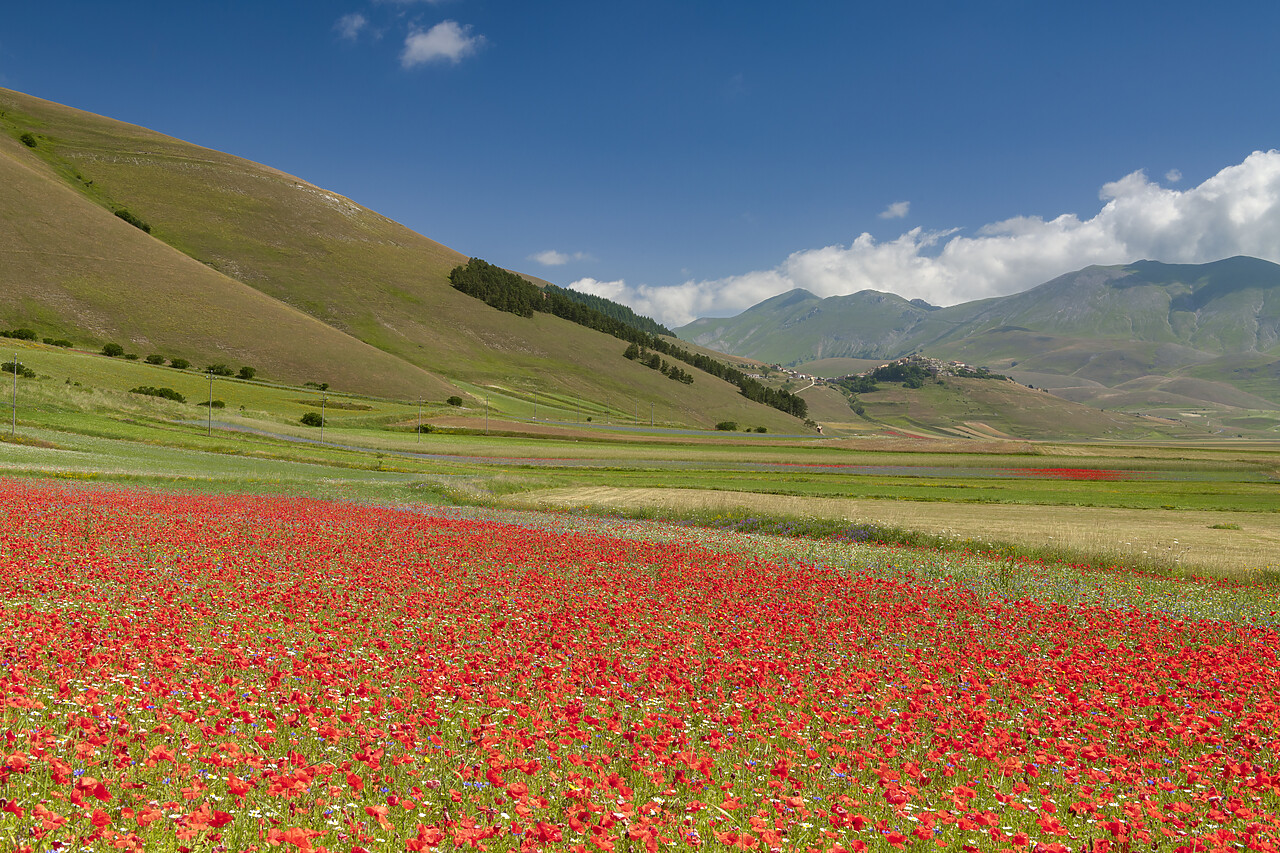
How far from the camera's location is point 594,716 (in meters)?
7.78

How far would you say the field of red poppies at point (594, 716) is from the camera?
577 cm

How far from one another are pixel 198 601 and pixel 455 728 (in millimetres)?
7824

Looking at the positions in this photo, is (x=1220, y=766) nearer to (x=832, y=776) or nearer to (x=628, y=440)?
(x=832, y=776)

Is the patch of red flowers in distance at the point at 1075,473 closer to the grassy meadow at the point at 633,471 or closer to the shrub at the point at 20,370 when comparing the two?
the grassy meadow at the point at 633,471

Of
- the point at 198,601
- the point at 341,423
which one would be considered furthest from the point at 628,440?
the point at 198,601

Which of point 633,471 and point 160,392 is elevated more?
point 160,392

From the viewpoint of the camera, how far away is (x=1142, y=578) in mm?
23766

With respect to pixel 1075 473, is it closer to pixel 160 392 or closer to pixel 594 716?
pixel 594 716

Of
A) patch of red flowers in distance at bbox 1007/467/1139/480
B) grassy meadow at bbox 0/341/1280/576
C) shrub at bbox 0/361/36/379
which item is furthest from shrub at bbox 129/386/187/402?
patch of red flowers in distance at bbox 1007/467/1139/480

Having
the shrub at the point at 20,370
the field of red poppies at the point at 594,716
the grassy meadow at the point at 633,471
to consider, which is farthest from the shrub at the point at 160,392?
the field of red poppies at the point at 594,716

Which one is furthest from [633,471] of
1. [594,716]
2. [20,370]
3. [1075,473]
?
[20,370]

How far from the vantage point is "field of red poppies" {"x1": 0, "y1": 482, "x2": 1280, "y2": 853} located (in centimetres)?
577

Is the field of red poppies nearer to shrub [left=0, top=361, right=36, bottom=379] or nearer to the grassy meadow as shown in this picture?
the grassy meadow

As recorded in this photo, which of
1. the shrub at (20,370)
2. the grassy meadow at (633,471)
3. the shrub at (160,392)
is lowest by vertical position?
the grassy meadow at (633,471)
